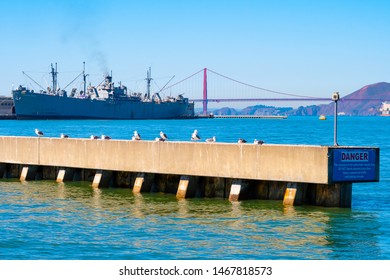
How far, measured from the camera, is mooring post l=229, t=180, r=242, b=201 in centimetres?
2338

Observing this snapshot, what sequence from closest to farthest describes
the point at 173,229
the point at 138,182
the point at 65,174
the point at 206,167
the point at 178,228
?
the point at 173,229 < the point at 178,228 < the point at 206,167 < the point at 138,182 < the point at 65,174

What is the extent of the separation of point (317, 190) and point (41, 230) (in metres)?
7.25

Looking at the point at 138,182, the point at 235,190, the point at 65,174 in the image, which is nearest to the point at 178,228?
the point at 235,190

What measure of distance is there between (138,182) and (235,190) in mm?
3620

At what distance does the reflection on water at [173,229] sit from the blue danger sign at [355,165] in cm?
97

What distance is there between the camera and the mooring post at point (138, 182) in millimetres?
25672

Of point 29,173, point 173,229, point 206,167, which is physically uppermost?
point 206,167

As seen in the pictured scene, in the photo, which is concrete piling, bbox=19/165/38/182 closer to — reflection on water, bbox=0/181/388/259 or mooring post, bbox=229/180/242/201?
reflection on water, bbox=0/181/388/259

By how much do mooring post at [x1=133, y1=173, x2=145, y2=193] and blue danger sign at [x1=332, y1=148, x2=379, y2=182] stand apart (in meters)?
6.74

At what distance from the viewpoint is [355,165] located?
70.7 feet

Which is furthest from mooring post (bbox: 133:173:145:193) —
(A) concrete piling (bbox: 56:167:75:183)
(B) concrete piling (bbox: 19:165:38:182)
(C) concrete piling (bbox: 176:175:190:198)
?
(B) concrete piling (bbox: 19:165:38:182)

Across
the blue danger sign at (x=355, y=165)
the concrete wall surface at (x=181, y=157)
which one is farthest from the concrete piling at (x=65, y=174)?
the blue danger sign at (x=355, y=165)

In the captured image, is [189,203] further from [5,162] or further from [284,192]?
[5,162]

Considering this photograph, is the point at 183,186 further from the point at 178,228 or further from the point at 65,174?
the point at 65,174
